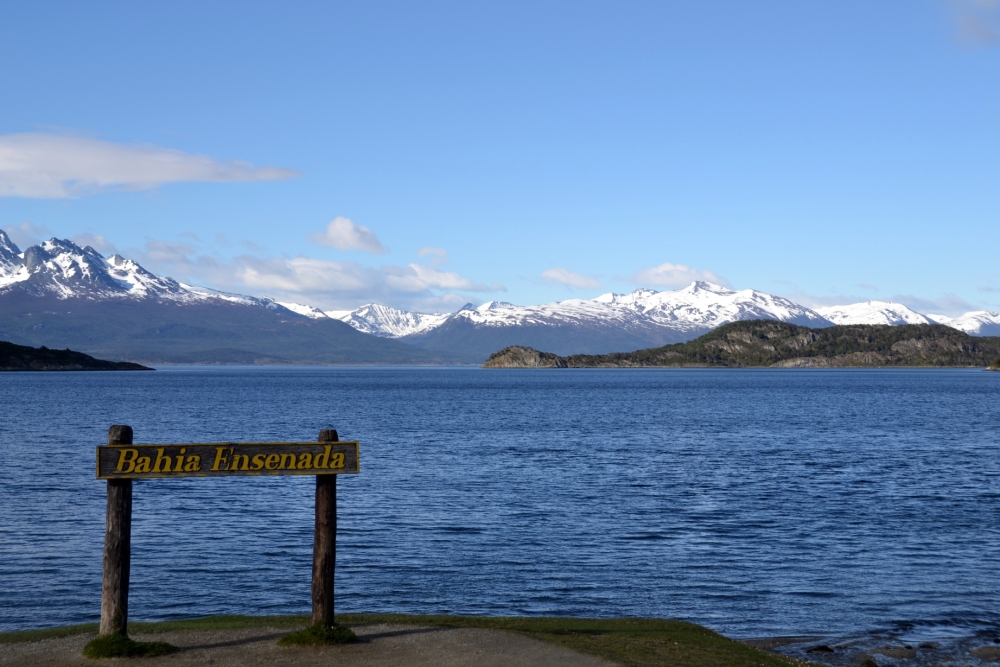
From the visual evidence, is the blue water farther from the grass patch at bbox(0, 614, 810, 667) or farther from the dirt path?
the dirt path

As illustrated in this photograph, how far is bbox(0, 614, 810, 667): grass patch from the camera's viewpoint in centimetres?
1788

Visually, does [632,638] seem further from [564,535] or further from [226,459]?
[564,535]

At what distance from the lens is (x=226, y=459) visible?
1730 centimetres

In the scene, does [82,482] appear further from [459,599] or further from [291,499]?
[459,599]

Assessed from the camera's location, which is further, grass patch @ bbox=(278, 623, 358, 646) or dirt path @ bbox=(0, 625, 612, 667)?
grass patch @ bbox=(278, 623, 358, 646)

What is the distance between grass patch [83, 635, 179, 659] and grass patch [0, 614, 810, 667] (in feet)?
5.37

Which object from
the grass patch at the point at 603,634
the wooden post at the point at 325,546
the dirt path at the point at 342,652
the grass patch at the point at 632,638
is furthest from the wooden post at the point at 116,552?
the grass patch at the point at 632,638

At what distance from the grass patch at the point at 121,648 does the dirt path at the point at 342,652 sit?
0.18m

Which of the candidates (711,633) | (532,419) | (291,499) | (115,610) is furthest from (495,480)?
(532,419)

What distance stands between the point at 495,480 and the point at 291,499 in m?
12.8

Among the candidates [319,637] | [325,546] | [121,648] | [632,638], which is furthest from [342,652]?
[632,638]

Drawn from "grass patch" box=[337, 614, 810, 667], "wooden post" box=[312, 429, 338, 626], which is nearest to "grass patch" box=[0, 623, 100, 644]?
"wooden post" box=[312, 429, 338, 626]

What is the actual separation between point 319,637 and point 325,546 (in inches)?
60.9

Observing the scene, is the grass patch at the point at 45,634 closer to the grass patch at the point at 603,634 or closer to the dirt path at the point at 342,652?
the grass patch at the point at 603,634
